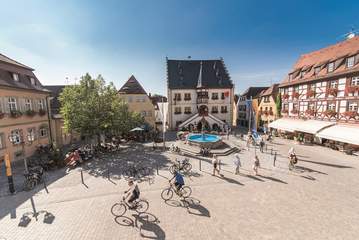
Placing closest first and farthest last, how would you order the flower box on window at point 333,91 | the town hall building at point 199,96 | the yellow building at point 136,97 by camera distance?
1. the flower box on window at point 333,91
2. the yellow building at point 136,97
3. the town hall building at point 199,96

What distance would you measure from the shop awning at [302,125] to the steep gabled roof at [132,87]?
24579mm

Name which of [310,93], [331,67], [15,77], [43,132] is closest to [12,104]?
[15,77]

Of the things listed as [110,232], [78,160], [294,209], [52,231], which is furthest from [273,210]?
[78,160]

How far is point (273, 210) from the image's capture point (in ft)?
28.4

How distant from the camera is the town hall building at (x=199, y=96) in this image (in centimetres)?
3709

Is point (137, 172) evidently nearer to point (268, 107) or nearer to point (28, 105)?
point (28, 105)

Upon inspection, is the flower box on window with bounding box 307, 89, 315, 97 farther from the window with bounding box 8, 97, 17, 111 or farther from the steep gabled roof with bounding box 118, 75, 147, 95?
the window with bounding box 8, 97, 17, 111

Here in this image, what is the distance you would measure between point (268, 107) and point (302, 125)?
1333 centimetres

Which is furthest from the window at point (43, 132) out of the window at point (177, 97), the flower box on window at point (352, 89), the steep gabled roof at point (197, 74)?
the flower box on window at point (352, 89)

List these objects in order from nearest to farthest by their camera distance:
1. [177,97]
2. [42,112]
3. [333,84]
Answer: [333,84], [42,112], [177,97]

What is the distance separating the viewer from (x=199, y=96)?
1484 inches

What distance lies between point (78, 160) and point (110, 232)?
10797 millimetres

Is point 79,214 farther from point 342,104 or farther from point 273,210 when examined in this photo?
point 342,104

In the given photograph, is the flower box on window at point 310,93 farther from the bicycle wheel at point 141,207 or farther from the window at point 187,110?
the bicycle wheel at point 141,207
